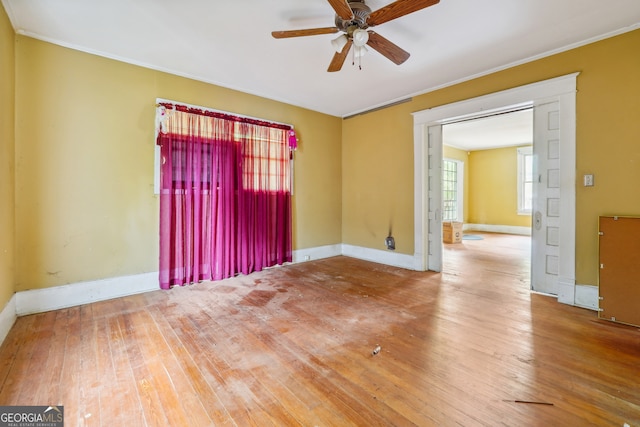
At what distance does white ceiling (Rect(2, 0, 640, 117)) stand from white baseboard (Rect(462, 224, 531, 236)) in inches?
267

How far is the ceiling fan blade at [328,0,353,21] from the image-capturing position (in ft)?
6.38

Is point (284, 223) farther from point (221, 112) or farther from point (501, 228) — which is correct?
point (501, 228)

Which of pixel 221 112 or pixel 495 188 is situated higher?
pixel 221 112

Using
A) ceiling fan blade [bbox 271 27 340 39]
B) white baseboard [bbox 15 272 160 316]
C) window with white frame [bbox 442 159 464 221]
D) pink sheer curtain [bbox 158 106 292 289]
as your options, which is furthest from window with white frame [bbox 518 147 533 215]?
white baseboard [bbox 15 272 160 316]

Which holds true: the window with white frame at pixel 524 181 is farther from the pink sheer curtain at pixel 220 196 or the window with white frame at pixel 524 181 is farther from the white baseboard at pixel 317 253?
the pink sheer curtain at pixel 220 196

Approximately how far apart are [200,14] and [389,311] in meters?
3.40

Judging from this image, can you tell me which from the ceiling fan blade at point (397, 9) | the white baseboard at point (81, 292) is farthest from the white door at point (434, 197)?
the white baseboard at point (81, 292)

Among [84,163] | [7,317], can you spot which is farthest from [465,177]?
[7,317]

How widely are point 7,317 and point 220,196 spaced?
2.32 metres

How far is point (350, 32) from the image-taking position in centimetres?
238

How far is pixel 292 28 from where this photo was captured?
2691 millimetres

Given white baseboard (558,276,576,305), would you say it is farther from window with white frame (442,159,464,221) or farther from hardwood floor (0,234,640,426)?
window with white frame (442,159,464,221)

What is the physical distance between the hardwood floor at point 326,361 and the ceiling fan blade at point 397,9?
2.58 metres

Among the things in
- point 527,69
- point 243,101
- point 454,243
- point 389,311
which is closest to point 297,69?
point 243,101
